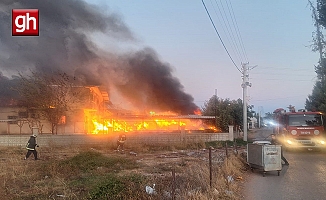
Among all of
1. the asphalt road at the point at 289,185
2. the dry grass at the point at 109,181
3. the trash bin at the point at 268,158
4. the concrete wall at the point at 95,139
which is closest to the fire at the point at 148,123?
the concrete wall at the point at 95,139

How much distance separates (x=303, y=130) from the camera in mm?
19516

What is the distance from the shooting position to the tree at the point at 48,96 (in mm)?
27984

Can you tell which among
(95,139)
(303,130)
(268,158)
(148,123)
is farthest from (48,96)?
(268,158)

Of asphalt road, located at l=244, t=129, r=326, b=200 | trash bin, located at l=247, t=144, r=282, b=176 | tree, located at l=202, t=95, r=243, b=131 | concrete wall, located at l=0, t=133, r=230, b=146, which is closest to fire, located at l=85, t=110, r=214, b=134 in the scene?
tree, located at l=202, t=95, r=243, b=131

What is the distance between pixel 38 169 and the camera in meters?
11.7

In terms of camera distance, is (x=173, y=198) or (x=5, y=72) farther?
(x=5, y=72)

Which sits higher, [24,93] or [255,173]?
[24,93]

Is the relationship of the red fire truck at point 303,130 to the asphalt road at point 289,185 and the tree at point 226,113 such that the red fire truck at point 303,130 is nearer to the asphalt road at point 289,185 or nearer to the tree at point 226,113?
the asphalt road at point 289,185

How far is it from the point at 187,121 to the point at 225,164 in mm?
21362

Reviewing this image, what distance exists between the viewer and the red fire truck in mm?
19484

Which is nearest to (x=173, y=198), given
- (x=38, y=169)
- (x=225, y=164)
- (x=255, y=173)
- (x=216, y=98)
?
(x=225, y=164)

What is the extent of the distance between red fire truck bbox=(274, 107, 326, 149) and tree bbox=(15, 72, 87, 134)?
1834 cm

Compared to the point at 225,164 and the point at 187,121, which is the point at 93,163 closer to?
the point at 225,164

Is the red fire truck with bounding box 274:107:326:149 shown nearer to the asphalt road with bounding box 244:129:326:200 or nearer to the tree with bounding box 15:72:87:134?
the asphalt road with bounding box 244:129:326:200
